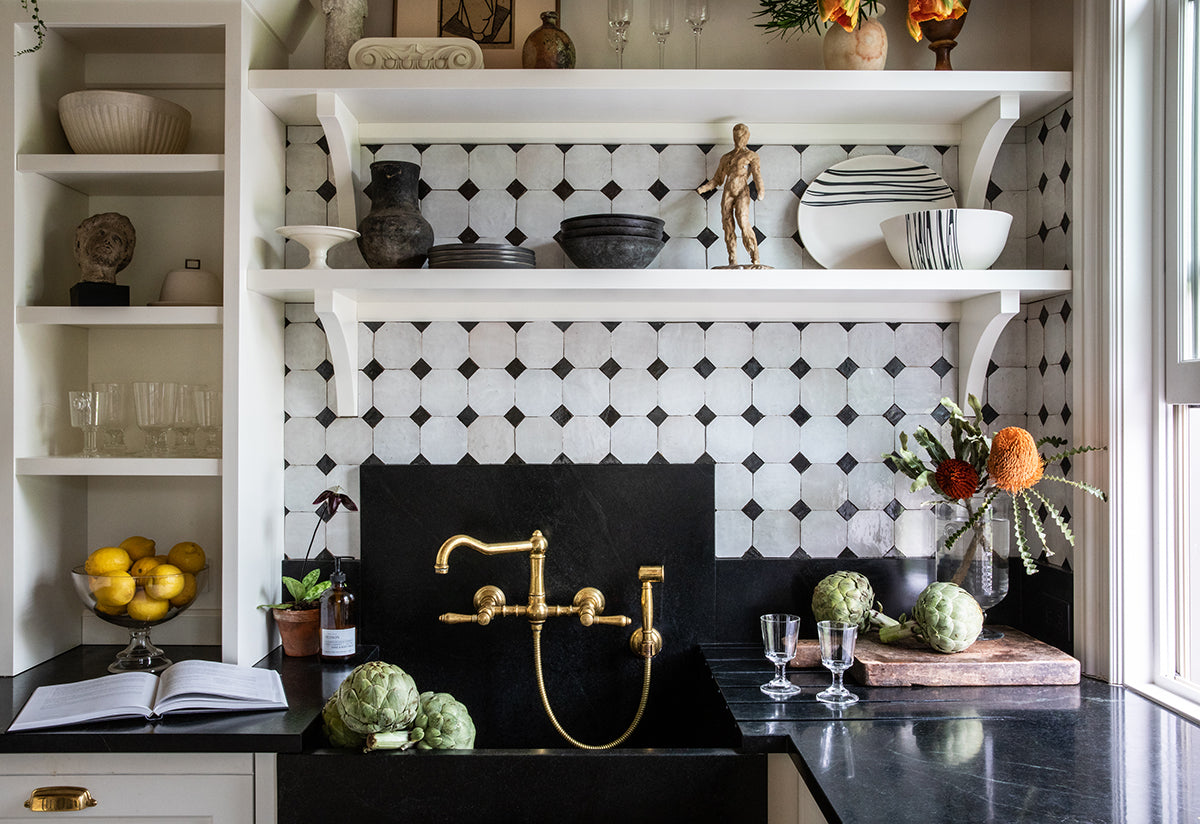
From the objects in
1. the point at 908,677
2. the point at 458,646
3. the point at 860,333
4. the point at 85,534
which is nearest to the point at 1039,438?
the point at 860,333

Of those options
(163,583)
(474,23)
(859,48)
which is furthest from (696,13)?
(163,583)

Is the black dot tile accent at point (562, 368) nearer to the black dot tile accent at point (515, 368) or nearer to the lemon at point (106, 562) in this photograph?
the black dot tile accent at point (515, 368)

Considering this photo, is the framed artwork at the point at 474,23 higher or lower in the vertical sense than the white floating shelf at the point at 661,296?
higher

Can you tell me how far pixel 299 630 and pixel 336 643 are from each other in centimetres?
9

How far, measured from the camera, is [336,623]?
6.05ft

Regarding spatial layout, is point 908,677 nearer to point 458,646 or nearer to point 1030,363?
point 1030,363

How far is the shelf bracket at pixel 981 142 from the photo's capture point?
180 cm

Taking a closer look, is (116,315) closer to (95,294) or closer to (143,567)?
(95,294)

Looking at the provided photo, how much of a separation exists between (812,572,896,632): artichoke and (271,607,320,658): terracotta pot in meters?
1.04

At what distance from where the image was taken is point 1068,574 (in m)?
1.81

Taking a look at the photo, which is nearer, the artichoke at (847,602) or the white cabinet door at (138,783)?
the white cabinet door at (138,783)

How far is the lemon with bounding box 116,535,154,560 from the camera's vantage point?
1819 mm

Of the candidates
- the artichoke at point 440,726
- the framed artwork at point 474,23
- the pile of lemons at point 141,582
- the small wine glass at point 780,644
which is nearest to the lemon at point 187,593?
Result: the pile of lemons at point 141,582

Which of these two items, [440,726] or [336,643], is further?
[336,643]
